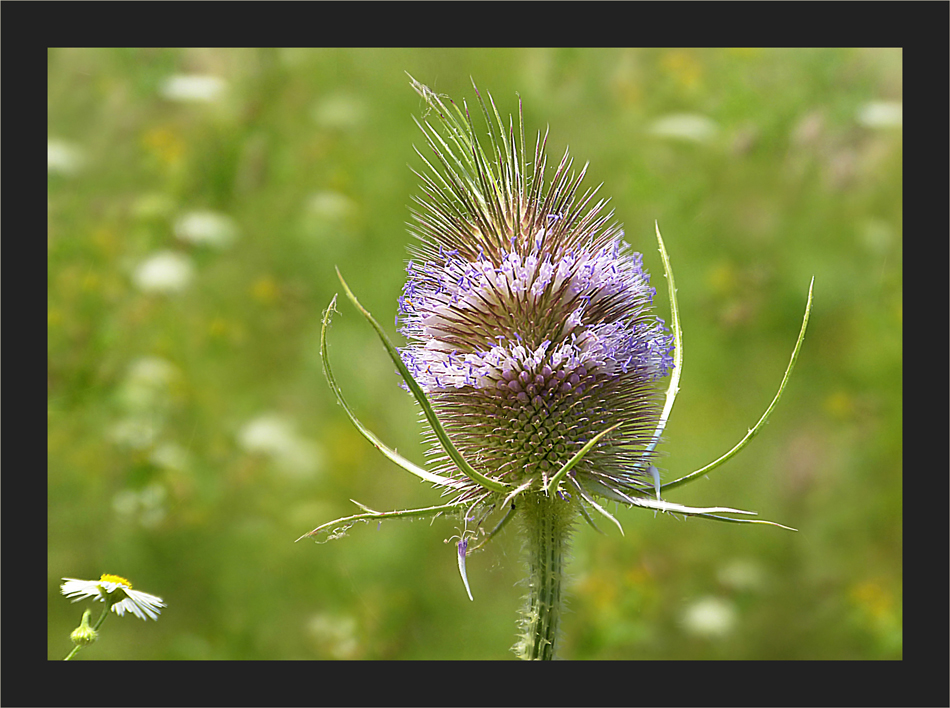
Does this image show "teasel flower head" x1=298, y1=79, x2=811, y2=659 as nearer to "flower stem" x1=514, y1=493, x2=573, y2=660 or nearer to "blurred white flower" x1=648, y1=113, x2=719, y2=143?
"flower stem" x1=514, y1=493, x2=573, y2=660

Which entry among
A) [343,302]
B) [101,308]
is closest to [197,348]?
[101,308]

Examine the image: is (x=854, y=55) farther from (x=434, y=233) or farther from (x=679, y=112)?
(x=434, y=233)

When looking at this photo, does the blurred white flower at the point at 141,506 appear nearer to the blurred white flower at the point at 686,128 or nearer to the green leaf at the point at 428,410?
the green leaf at the point at 428,410

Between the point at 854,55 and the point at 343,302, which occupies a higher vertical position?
the point at 854,55

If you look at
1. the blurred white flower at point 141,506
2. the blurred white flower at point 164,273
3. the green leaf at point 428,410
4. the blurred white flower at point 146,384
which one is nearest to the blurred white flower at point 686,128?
the blurred white flower at point 164,273

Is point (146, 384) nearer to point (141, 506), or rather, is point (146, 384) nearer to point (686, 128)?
point (141, 506)

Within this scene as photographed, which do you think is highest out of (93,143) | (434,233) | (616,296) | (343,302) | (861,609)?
(93,143)
